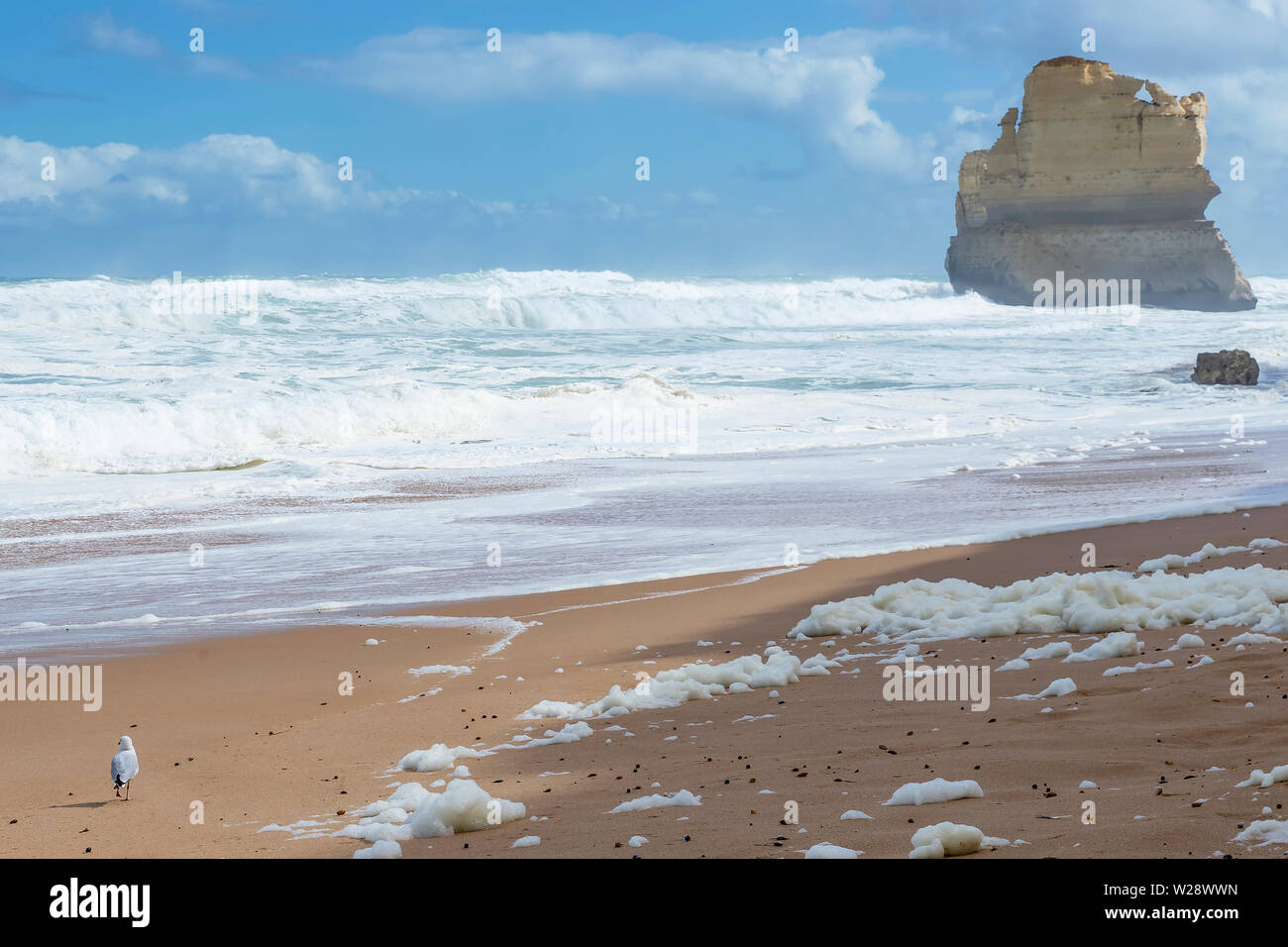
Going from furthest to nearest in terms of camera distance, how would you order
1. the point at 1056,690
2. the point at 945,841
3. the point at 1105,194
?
the point at 1105,194 → the point at 1056,690 → the point at 945,841

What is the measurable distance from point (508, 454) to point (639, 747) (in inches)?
615

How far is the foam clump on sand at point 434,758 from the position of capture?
529 centimetres

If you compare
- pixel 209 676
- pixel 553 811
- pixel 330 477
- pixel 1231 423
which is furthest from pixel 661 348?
pixel 553 811

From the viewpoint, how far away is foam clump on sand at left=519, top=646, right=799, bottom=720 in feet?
20.4

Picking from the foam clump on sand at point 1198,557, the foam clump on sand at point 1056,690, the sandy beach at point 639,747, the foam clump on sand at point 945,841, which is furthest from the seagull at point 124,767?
the foam clump on sand at point 1198,557

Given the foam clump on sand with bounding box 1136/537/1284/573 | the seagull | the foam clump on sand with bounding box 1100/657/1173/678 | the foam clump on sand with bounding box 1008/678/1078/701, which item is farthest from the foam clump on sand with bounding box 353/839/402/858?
the foam clump on sand with bounding box 1136/537/1284/573

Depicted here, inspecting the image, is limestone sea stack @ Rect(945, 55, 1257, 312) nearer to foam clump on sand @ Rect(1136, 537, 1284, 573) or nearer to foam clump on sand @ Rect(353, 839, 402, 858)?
foam clump on sand @ Rect(1136, 537, 1284, 573)

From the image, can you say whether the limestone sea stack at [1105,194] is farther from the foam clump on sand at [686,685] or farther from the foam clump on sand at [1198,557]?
the foam clump on sand at [686,685]

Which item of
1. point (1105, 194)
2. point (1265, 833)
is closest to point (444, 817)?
point (1265, 833)

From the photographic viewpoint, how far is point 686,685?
6.44 metres

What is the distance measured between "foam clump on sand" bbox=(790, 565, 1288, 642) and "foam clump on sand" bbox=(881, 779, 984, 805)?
308 cm

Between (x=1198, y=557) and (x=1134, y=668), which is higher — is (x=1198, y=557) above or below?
above

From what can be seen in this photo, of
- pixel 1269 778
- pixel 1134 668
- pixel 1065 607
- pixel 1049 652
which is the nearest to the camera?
pixel 1269 778

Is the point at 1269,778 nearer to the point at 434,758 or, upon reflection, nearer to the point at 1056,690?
the point at 1056,690
